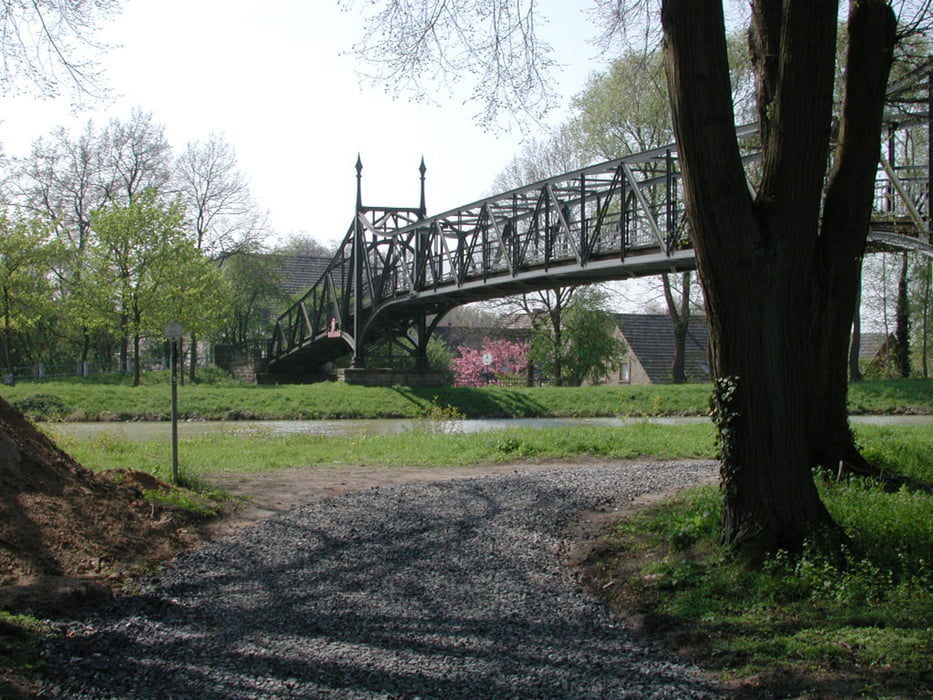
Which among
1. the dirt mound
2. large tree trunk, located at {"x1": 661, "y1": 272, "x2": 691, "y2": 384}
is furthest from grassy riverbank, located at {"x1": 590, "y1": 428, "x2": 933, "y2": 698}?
large tree trunk, located at {"x1": 661, "y1": 272, "x2": 691, "y2": 384}

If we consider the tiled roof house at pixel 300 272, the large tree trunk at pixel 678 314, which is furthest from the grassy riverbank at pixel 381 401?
the tiled roof house at pixel 300 272

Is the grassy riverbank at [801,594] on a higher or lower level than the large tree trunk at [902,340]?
lower

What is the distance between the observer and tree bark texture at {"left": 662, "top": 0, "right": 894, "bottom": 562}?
20.4ft

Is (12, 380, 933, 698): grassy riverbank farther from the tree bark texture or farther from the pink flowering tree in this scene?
the pink flowering tree

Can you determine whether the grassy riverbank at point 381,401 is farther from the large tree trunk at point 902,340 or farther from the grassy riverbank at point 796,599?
the grassy riverbank at point 796,599

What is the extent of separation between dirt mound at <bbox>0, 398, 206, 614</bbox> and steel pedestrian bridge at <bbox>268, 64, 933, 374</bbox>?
29.4ft

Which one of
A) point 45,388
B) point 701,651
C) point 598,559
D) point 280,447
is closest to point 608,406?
point 280,447

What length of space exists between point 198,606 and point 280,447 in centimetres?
1050

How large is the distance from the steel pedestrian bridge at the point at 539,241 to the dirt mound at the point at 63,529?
8949 mm

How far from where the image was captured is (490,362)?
56.2 metres

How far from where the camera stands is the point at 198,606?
5738 millimetres

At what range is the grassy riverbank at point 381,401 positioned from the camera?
92.7 ft

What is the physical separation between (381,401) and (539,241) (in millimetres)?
8889

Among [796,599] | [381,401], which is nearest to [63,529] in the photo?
[796,599]
